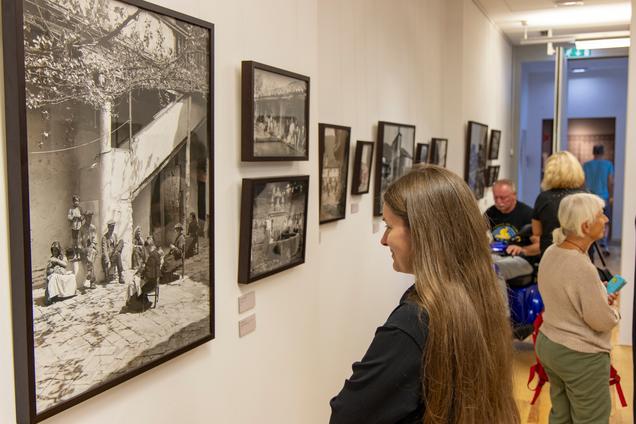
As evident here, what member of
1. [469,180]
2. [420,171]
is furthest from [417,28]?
[420,171]

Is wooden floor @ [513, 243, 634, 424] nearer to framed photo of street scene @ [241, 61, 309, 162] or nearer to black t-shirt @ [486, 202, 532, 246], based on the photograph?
black t-shirt @ [486, 202, 532, 246]

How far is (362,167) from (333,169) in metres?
0.72

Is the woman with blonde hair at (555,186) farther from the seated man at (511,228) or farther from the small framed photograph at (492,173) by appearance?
the small framed photograph at (492,173)

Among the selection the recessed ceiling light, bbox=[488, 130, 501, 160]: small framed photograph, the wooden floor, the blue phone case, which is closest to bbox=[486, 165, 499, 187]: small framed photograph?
bbox=[488, 130, 501, 160]: small framed photograph

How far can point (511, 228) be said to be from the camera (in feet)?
26.6

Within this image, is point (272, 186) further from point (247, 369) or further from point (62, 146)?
point (62, 146)

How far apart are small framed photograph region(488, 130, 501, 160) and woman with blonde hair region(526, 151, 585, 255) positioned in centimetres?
479

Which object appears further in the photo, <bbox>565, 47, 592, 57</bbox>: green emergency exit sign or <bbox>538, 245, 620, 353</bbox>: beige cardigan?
<bbox>565, 47, 592, 57</bbox>: green emergency exit sign

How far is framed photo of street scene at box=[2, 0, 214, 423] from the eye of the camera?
1.82 meters

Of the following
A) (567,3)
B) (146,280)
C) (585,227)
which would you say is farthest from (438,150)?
(146,280)

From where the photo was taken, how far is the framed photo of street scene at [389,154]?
600cm

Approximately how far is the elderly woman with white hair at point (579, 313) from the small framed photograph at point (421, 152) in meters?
3.09

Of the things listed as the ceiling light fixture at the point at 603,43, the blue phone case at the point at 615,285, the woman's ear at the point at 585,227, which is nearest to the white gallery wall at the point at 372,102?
the woman's ear at the point at 585,227

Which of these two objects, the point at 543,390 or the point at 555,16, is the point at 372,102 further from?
the point at 555,16
